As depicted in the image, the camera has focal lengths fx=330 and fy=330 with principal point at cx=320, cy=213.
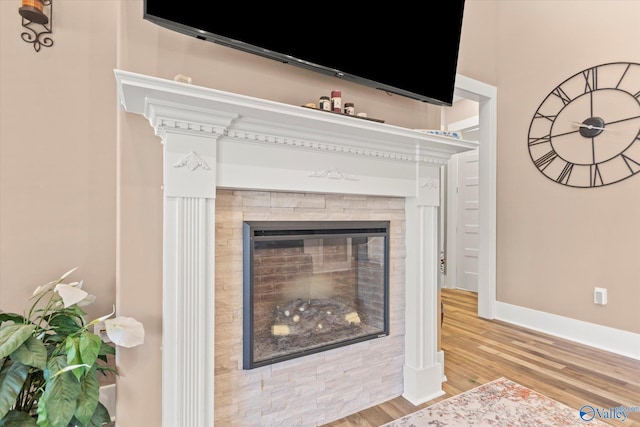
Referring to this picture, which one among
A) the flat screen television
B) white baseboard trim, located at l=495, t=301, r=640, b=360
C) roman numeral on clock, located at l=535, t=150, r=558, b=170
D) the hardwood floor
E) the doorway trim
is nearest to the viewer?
the flat screen television

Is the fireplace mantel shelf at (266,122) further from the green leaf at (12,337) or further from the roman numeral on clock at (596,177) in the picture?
the roman numeral on clock at (596,177)

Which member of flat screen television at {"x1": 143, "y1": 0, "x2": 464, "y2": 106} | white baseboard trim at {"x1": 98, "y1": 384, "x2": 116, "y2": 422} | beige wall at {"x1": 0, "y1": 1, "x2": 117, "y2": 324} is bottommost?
white baseboard trim at {"x1": 98, "y1": 384, "x2": 116, "y2": 422}

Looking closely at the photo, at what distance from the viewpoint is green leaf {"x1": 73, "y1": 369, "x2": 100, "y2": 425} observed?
1003 mm

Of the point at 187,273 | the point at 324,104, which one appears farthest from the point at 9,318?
the point at 324,104

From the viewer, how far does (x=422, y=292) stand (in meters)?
1.88

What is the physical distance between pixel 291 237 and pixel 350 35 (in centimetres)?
104

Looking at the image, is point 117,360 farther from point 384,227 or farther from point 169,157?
point 384,227

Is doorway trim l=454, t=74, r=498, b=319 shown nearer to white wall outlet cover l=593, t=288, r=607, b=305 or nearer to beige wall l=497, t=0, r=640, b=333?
beige wall l=497, t=0, r=640, b=333

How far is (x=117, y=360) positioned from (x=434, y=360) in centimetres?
162

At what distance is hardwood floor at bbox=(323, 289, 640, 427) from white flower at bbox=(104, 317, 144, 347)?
1.07 m

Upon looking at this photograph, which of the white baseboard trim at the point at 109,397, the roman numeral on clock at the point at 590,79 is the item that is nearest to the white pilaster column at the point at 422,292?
the white baseboard trim at the point at 109,397

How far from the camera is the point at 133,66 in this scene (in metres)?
1.30

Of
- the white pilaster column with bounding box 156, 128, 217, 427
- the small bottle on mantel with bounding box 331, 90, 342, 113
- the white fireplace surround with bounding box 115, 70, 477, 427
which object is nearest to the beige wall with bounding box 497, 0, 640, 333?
the white fireplace surround with bounding box 115, 70, 477, 427

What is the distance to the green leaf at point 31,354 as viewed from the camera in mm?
993
